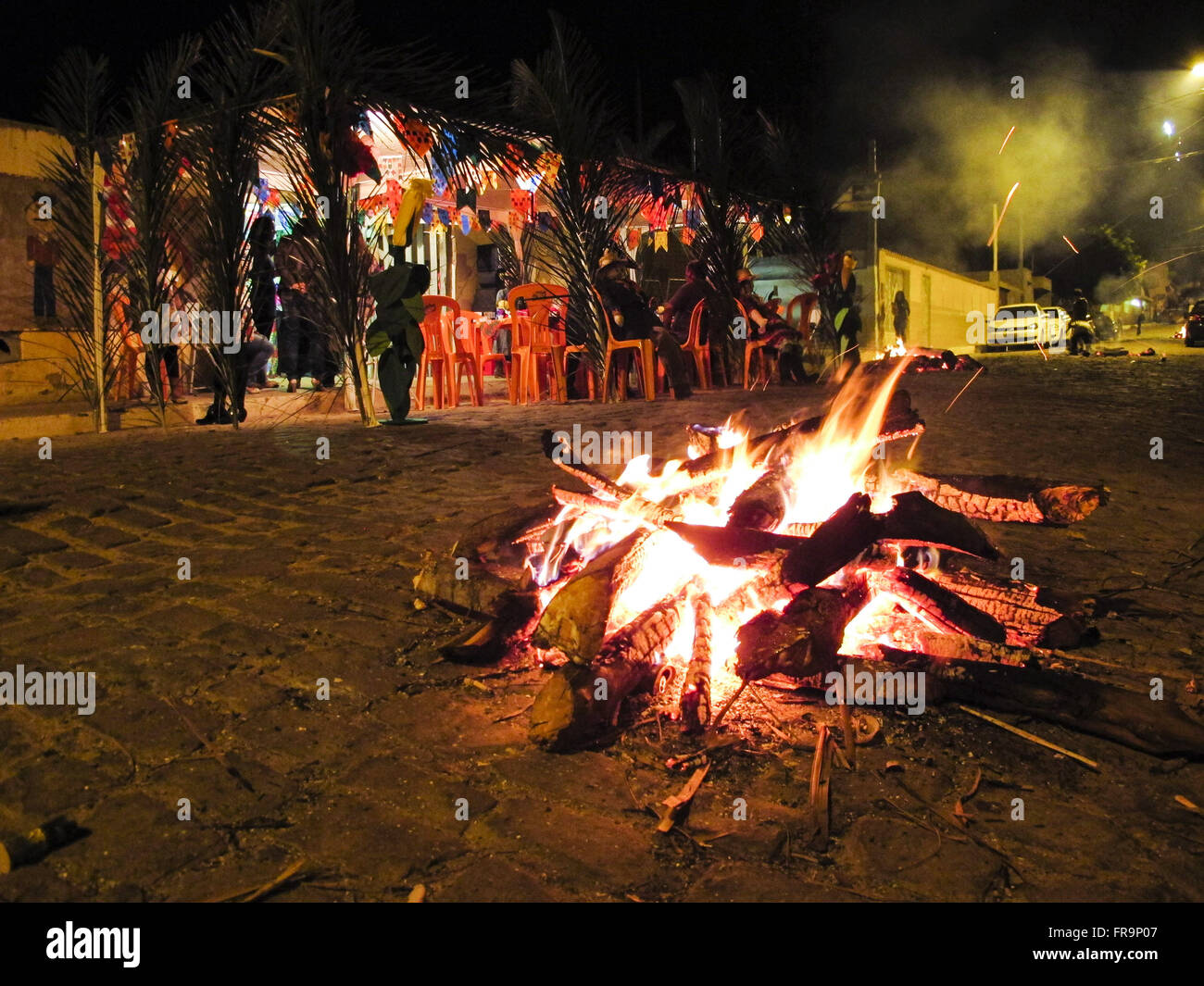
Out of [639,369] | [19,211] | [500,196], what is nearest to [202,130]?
[19,211]

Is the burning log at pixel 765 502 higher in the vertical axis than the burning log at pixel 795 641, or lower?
higher

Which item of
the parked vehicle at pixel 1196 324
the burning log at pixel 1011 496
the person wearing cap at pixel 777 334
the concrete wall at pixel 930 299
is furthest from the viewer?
the parked vehicle at pixel 1196 324

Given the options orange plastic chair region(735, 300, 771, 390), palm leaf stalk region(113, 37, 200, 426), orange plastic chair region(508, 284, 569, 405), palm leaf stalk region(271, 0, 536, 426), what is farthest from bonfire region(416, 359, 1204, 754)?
orange plastic chair region(735, 300, 771, 390)

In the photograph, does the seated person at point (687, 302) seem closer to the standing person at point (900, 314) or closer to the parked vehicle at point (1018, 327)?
the standing person at point (900, 314)

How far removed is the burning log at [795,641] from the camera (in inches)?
112

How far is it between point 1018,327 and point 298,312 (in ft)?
101

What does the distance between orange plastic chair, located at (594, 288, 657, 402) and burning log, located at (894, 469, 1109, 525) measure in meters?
7.93

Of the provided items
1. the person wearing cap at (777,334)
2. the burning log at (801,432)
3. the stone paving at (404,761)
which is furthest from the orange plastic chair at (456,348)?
the burning log at (801,432)

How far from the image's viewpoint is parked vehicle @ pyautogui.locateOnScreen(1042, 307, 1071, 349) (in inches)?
1348

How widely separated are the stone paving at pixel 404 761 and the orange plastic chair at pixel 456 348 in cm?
690

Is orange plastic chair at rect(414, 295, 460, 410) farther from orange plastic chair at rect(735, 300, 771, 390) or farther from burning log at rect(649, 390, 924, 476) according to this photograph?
burning log at rect(649, 390, 924, 476)

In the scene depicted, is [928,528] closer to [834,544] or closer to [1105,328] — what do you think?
[834,544]
